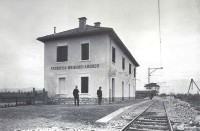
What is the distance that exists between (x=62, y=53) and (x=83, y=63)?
266 centimetres

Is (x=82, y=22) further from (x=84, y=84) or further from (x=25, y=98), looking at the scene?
(x=25, y=98)

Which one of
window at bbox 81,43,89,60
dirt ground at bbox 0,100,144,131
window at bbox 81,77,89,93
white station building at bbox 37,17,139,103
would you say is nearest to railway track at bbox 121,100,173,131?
dirt ground at bbox 0,100,144,131

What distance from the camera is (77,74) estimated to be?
20.0 metres

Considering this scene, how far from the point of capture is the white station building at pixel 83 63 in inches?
748

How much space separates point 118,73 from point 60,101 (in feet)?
21.9

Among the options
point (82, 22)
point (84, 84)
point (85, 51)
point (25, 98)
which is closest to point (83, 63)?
point (85, 51)

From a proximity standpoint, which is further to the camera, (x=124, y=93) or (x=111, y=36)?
(x=124, y=93)

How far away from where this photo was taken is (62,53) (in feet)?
69.3

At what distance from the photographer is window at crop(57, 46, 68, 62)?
20.9m

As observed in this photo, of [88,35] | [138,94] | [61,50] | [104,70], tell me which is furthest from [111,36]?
[138,94]

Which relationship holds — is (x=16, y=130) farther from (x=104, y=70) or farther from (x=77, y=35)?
(x=77, y=35)

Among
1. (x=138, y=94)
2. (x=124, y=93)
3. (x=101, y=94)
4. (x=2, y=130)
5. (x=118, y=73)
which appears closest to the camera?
(x=2, y=130)

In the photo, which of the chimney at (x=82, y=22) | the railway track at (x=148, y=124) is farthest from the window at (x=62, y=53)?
the railway track at (x=148, y=124)

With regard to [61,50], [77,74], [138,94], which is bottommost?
[138,94]
